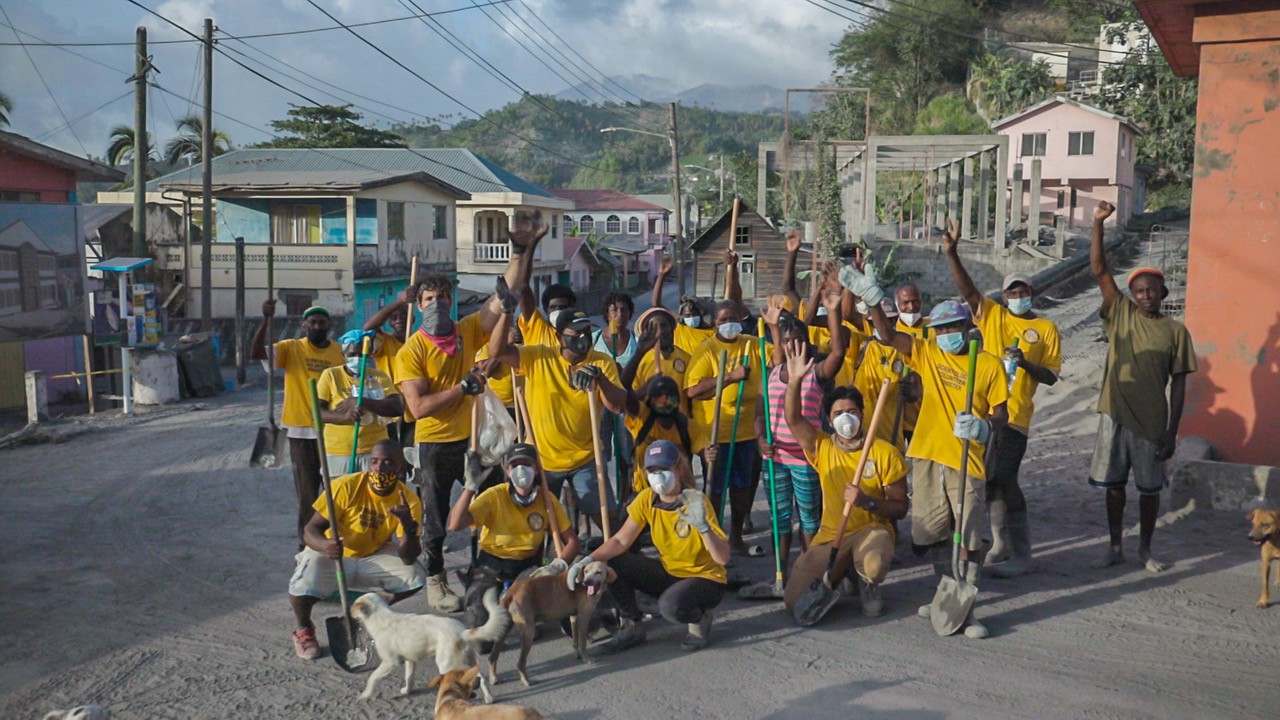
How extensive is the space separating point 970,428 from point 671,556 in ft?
6.06

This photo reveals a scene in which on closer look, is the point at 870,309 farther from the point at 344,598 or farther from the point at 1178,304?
the point at 1178,304

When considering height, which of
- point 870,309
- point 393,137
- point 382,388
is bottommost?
point 382,388

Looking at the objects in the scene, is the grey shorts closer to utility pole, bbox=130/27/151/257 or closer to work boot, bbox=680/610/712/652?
work boot, bbox=680/610/712/652

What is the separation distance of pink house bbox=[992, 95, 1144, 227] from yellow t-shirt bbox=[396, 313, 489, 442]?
38900 mm

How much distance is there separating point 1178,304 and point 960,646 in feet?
47.2

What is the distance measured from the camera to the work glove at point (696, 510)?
599cm

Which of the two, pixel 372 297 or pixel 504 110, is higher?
pixel 504 110

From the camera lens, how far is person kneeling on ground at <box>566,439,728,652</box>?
6043mm

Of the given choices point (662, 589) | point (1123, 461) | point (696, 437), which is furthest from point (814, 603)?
point (1123, 461)

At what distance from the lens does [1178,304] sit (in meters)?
18.3

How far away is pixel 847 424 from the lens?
6.56 m

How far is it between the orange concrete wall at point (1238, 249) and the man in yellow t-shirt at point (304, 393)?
681 centimetres

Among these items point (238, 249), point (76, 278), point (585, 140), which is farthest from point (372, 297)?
point (585, 140)

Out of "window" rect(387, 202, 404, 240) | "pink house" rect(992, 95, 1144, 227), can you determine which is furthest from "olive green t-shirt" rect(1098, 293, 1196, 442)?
"pink house" rect(992, 95, 1144, 227)
